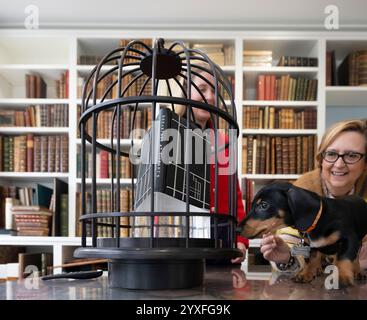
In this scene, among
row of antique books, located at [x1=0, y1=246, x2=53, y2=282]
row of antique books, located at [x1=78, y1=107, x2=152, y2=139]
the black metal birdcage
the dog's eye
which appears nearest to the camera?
the black metal birdcage

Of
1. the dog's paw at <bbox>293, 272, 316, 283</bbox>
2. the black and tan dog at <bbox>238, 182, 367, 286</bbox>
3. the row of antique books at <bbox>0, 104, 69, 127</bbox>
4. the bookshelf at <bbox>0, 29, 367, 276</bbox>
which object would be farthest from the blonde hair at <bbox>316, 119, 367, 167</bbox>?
the row of antique books at <bbox>0, 104, 69, 127</bbox>

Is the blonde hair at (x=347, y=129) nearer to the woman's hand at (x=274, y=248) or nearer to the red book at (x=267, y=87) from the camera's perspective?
the woman's hand at (x=274, y=248)

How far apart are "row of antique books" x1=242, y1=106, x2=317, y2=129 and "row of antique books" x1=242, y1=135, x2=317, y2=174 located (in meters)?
0.08

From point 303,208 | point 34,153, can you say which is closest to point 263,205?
point 303,208

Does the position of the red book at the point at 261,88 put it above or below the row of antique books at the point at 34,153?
above

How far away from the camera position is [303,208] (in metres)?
0.63

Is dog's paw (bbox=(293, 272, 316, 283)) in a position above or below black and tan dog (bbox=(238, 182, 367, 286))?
below

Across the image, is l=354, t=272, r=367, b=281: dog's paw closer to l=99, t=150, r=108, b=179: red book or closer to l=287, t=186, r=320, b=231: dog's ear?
l=287, t=186, r=320, b=231: dog's ear

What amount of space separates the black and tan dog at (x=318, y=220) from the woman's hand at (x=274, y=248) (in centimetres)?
9

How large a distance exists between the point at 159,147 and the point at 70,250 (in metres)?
2.15

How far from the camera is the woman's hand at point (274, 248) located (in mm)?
748

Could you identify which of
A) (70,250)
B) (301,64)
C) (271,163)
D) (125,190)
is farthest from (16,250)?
(301,64)

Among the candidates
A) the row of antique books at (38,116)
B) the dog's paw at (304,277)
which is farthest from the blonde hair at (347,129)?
the row of antique books at (38,116)

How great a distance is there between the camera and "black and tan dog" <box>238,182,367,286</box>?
0.62 m
